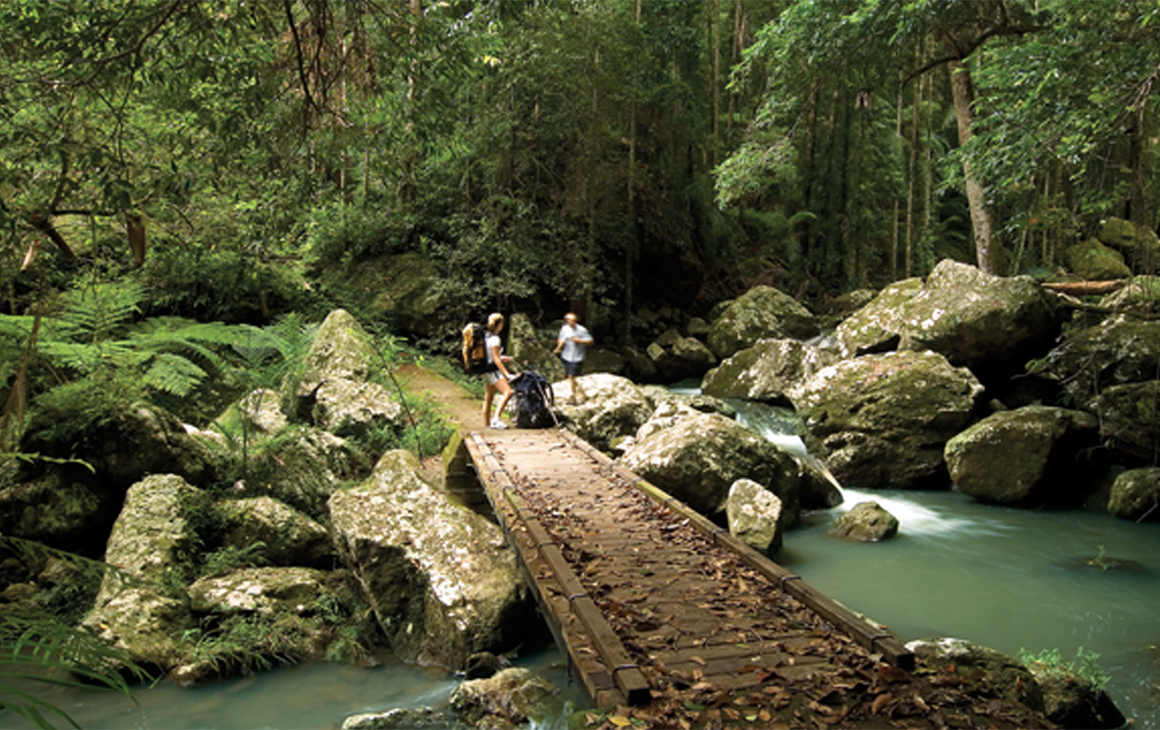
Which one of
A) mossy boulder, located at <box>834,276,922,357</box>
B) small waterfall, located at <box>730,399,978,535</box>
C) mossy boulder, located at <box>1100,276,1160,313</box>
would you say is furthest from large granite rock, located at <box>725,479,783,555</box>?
mossy boulder, located at <box>834,276,922,357</box>

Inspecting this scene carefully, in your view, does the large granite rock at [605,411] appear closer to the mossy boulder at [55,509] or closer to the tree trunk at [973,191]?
the mossy boulder at [55,509]

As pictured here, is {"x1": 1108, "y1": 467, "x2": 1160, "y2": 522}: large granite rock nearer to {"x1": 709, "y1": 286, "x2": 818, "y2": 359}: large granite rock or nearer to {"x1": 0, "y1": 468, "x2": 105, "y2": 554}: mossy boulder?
{"x1": 709, "y1": 286, "x2": 818, "y2": 359}: large granite rock

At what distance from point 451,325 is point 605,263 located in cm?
493

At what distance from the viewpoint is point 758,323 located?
19562 mm

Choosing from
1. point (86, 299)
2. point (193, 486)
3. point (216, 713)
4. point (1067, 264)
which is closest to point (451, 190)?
point (86, 299)

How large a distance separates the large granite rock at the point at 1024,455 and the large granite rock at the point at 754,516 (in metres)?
3.84

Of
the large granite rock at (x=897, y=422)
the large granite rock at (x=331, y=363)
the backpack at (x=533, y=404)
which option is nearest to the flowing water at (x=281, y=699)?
the backpack at (x=533, y=404)

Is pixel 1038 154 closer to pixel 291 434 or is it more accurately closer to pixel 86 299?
pixel 291 434

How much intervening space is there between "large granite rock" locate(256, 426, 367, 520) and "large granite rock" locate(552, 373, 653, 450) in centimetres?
363

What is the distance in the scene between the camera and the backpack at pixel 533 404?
10430mm

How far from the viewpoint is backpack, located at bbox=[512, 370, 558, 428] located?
10.4m

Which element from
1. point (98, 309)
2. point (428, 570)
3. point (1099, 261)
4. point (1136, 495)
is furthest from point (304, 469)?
point (1099, 261)

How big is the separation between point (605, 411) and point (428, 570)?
227 inches

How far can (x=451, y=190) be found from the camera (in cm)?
1827
